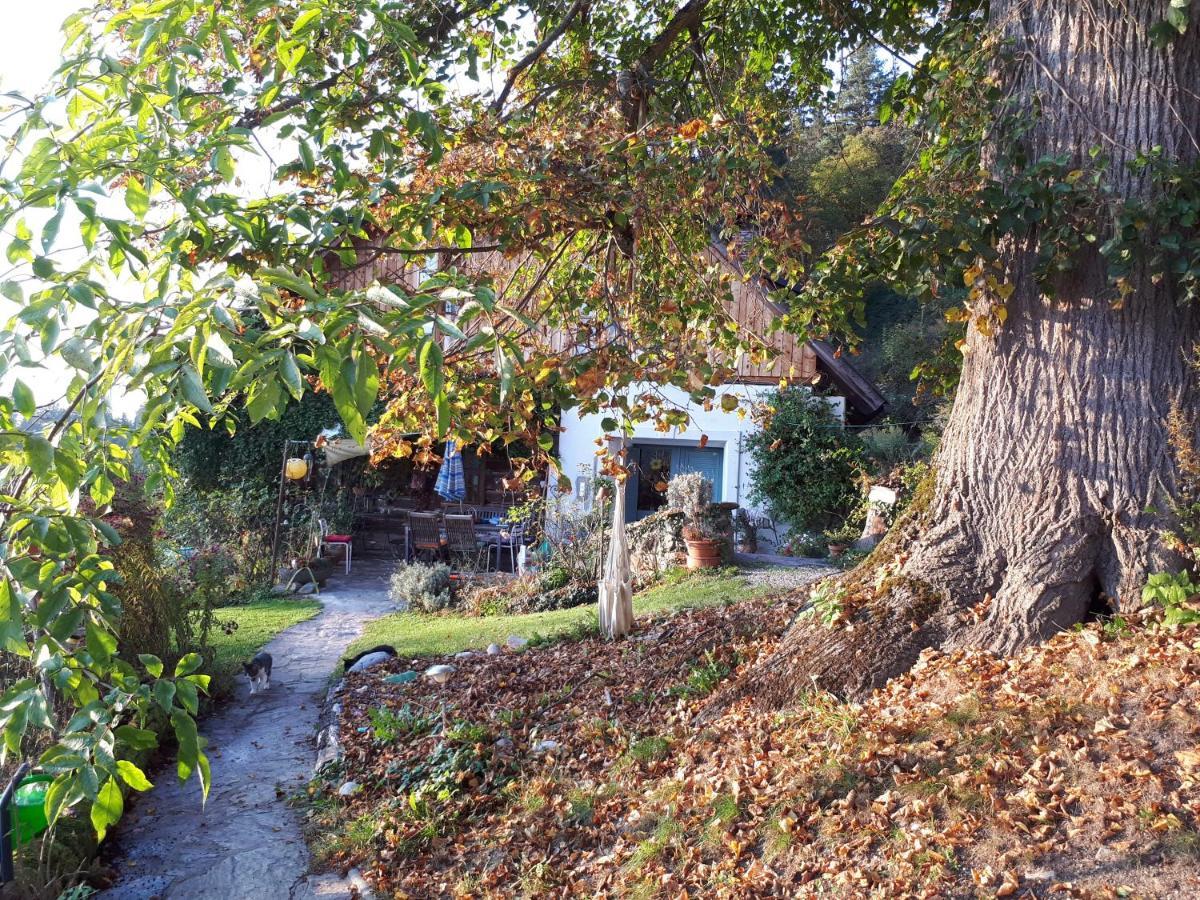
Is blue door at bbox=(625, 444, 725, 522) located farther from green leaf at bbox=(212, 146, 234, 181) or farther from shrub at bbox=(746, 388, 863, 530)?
green leaf at bbox=(212, 146, 234, 181)

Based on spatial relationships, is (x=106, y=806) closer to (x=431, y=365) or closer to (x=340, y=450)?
(x=431, y=365)

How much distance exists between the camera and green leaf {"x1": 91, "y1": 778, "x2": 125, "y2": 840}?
6.33 ft

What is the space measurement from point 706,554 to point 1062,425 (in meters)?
8.33

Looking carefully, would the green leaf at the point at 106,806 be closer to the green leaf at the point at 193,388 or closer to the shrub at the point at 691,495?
the green leaf at the point at 193,388

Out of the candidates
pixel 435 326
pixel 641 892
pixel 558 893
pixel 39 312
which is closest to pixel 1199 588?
pixel 641 892

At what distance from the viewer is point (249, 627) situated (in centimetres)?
1191

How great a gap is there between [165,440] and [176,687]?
46.1 inches

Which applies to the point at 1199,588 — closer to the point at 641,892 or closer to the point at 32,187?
the point at 641,892

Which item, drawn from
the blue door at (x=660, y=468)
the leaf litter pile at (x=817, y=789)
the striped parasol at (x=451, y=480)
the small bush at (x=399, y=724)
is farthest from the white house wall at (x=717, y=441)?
the leaf litter pile at (x=817, y=789)

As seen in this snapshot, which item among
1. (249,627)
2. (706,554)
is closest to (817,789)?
(706,554)

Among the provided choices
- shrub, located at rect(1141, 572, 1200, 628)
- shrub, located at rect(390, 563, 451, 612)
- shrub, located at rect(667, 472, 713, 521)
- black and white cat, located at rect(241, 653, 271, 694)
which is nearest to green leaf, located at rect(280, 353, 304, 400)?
shrub, located at rect(1141, 572, 1200, 628)

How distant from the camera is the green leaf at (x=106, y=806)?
76.0 inches

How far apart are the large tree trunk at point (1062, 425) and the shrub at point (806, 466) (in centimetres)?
1059

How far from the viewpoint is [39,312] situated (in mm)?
1917
